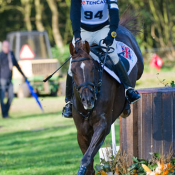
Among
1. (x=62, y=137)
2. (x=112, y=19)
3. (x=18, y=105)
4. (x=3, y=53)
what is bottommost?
(x=18, y=105)

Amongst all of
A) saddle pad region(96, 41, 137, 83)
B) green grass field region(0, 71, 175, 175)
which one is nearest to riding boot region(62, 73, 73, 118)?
green grass field region(0, 71, 175, 175)

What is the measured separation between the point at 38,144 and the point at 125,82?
5.16 meters

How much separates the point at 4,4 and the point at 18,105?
59.7 ft

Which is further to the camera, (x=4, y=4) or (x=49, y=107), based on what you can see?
(x=4, y=4)

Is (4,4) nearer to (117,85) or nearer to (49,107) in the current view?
(49,107)

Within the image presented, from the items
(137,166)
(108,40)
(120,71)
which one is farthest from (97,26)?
(137,166)

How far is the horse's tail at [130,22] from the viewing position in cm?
859

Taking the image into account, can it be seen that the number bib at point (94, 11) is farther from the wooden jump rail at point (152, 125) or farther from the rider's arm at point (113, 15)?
the wooden jump rail at point (152, 125)

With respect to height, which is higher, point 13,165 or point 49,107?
point 13,165

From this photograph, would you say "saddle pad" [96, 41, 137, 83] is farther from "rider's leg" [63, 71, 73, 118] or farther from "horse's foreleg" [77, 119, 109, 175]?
"horse's foreleg" [77, 119, 109, 175]

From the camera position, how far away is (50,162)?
864cm

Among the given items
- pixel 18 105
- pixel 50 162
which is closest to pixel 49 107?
pixel 18 105

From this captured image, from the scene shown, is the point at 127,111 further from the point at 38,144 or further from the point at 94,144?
the point at 38,144

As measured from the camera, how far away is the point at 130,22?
8664 mm
